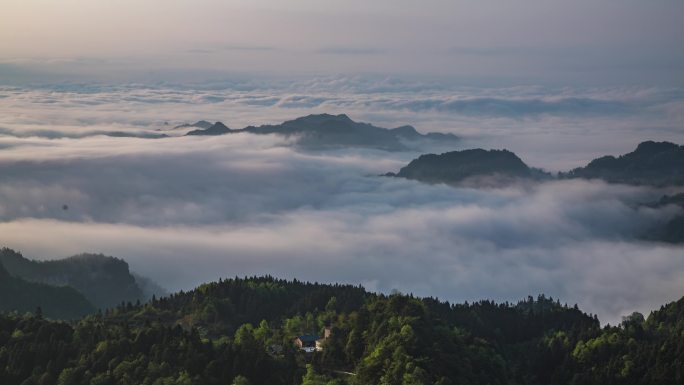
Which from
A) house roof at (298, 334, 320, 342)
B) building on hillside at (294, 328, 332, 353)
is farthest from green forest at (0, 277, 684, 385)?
house roof at (298, 334, 320, 342)

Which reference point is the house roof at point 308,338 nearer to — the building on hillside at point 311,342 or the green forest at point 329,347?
the building on hillside at point 311,342

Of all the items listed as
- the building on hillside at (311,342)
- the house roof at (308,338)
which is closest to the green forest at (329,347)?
the building on hillside at (311,342)

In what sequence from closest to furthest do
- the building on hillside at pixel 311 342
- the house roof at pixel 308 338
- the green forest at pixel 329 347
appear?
the green forest at pixel 329 347, the building on hillside at pixel 311 342, the house roof at pixel 308 338

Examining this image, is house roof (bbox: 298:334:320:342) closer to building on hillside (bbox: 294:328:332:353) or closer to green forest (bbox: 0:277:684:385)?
building on hillside (bbox: 294:328:332:353)

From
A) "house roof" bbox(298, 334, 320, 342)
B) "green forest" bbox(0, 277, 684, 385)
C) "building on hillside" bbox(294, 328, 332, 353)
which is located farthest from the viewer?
"house roof" bbox(298, 334, 320, 342)

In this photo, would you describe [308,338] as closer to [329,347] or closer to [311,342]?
[311,342]

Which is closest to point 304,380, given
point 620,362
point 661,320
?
point 620,362

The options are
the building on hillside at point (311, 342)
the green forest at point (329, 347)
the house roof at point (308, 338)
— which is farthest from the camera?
the house roof at point (308, 338)

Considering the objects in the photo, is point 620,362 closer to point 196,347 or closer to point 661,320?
point 661,320
